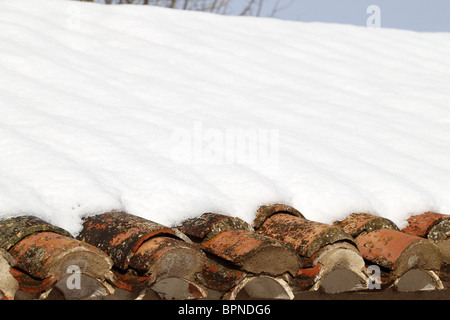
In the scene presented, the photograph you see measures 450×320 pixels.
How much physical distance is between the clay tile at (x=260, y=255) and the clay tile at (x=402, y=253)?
55 centimetres

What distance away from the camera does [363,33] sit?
752cm

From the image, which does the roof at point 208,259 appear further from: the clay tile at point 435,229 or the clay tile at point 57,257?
the clay tile at point 435,229

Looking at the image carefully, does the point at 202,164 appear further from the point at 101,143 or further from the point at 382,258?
the point at 382,258

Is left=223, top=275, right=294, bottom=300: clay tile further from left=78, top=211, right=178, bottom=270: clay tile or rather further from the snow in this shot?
the snow

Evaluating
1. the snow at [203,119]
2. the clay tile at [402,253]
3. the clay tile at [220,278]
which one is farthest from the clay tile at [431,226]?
the clay tile at [220,278]

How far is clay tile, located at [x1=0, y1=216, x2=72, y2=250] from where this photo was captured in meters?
2.35

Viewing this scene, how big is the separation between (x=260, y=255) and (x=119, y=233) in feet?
1.93

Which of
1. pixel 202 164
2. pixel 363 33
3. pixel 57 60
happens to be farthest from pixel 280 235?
pixel 363 33

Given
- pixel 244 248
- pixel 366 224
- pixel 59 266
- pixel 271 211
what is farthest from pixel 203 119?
pixel 59 266

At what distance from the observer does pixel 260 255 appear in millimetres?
2414

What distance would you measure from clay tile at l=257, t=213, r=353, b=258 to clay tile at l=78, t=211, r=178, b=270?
59 centimetres

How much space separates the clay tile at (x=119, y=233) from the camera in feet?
7.80

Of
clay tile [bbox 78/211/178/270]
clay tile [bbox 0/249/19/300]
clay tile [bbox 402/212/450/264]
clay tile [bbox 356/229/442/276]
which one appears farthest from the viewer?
clay tile [bbox 402/212/450/264]

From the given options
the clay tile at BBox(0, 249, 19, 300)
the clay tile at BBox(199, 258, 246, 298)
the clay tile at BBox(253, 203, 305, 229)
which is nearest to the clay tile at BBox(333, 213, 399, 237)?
the clay tile at BBox(253, 203, 305, 229)
